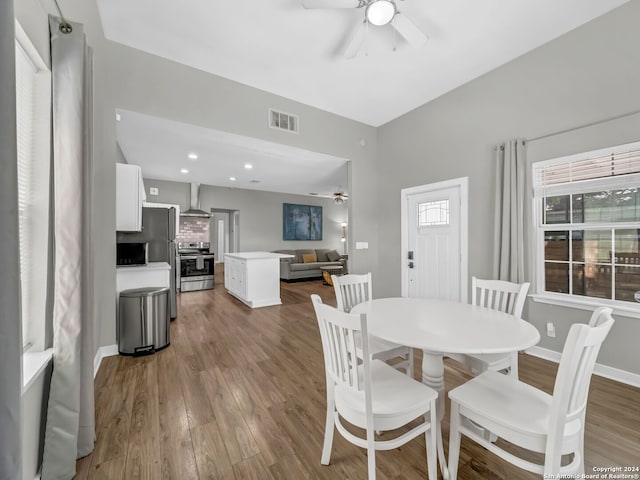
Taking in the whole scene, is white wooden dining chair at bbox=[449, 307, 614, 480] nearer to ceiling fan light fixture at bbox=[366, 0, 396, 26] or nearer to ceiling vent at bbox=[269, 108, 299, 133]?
ceiling fan light fixture at bbox=[366, 0, 396, 26]

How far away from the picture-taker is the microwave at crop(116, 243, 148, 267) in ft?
11.1

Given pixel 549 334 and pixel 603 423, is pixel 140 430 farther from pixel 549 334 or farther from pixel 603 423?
pixel 549 334

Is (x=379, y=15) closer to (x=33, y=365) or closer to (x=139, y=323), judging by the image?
(x=33, y=365)

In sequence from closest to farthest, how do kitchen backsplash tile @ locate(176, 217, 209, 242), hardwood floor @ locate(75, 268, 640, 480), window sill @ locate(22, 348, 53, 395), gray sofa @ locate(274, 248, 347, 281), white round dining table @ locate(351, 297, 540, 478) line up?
1. window sill @ locate(22, 348, 53, 395)
2. white round dining table @ locate(351, 297, 540, 478)
3. hardwood floor @ locate(75, 268, 640, 480)
4. gray sofa @ locate(274, 248, 347, 281)
5. kitchen backsplash tile @ locate(176, 217, 209, 242)

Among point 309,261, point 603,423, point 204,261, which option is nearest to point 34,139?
point 603,423

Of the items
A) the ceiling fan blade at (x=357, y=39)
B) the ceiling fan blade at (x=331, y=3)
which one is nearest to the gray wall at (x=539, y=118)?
the ceiling fan blade at (x=357, y=39)

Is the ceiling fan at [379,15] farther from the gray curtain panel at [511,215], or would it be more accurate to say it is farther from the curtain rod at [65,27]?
the gray curtain panel at [511,215]

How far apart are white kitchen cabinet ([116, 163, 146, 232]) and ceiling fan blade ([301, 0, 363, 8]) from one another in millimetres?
2372

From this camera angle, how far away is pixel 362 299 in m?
2.61

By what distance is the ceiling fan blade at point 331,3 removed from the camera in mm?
1960

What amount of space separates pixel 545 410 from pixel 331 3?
2.80m

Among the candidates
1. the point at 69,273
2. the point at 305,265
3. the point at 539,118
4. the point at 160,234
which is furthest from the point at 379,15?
the point at 305,265

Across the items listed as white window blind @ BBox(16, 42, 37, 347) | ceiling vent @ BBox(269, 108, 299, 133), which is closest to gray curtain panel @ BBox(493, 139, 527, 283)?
ceiling vent @ BBox(269, 108, 299, 133)

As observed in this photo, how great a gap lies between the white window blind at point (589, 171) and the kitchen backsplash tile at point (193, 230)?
7.86 meters
